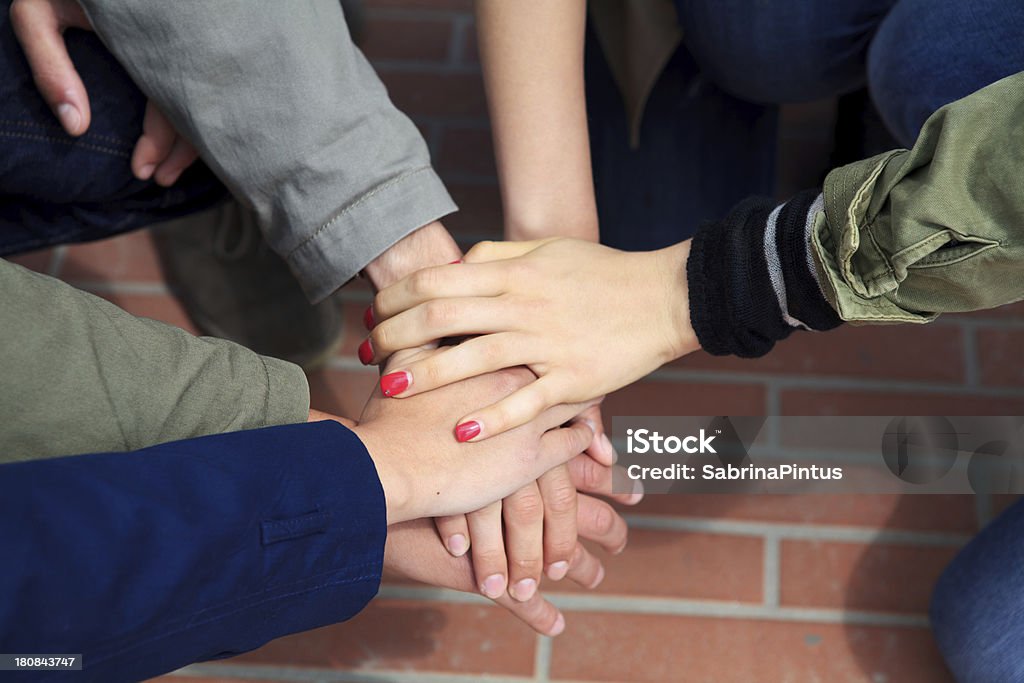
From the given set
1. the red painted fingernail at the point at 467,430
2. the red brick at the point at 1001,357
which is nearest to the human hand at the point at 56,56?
the red painted fingernail at the point at 467,430

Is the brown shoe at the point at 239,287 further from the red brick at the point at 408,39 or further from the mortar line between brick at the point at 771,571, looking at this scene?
the mortar line between brick at the point at 771,571

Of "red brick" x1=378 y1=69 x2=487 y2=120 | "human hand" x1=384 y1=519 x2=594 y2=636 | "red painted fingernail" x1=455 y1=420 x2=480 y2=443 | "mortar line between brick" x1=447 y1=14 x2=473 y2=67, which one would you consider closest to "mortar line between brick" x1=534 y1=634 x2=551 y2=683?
"human hand" x1=384 y1=519 x2=594 y2=636

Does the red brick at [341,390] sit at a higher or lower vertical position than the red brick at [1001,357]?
higher

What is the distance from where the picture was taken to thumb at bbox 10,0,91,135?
0.92 m

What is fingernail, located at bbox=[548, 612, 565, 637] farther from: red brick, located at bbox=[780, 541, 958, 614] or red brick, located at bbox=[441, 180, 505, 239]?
red brick, located at bbox=[441, 180, 505, 239]

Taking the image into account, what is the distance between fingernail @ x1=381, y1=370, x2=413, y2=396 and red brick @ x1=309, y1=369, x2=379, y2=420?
367 mm

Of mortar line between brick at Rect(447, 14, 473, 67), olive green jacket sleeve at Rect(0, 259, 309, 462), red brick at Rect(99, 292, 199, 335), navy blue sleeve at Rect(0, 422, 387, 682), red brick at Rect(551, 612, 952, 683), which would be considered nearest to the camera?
navy blue sleeve at Rect(0, 422, 387, 682)

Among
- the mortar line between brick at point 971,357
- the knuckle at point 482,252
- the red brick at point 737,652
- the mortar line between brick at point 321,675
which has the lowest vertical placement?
the red brick at point 737,652

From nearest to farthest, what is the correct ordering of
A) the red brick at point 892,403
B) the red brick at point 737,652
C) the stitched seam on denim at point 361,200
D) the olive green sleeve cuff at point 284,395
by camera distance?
the olive green sleeve cuff at point 284,395
the stitched seam on denim at point 361,200
the red brick at point 737,652
the red brick at point 892,403

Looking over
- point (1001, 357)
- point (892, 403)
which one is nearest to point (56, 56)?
point (892, 403)

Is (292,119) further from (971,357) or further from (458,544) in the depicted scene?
(971,357)

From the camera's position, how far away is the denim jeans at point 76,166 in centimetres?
93

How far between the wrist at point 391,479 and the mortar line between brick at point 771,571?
1.52 ft

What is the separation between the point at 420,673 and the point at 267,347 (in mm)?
476
